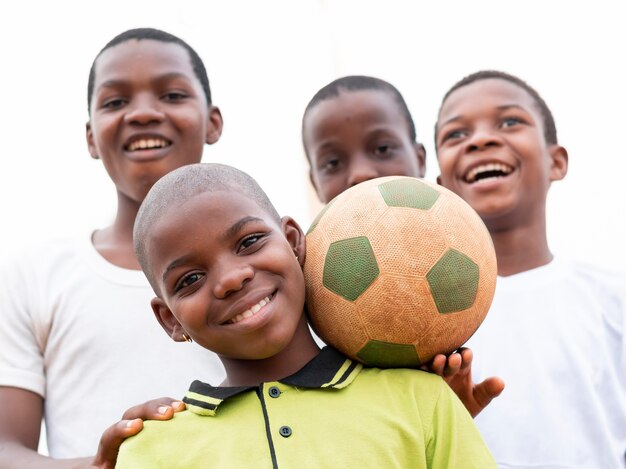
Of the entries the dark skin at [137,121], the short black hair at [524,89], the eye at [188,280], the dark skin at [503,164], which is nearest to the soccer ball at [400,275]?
the eye at [188,280]

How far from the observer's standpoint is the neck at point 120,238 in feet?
9.64

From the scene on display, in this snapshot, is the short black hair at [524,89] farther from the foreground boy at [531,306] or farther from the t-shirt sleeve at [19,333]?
the t-shirt sleeve at [19,333]

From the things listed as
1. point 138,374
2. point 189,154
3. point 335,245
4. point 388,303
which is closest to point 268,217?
point 335,245

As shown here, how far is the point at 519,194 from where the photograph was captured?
3.07 metres

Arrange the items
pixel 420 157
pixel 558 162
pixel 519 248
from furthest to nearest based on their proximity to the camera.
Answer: pixel 420 157
pixel 558 162
pixel 519 248

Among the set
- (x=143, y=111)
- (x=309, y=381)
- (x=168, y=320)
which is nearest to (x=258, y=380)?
(x=309, y=381)

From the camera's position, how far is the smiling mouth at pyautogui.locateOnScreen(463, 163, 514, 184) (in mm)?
3064

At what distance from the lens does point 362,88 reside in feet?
11.2

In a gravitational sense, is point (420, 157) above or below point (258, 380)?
above

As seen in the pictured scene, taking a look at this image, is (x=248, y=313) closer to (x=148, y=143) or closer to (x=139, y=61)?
(x=148, y=143)

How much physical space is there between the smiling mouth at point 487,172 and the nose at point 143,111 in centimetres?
126

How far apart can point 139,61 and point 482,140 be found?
141 cm

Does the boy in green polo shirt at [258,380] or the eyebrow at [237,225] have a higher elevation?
the eyebrow at [237,225]

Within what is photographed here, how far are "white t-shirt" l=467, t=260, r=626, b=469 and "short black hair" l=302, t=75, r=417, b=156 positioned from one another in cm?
97
